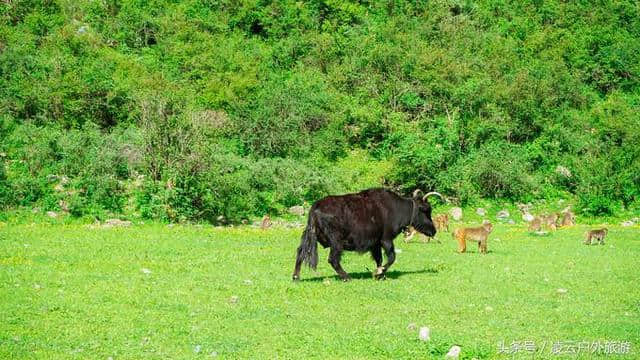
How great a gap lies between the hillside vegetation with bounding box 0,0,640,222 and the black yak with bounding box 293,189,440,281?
17529 mm

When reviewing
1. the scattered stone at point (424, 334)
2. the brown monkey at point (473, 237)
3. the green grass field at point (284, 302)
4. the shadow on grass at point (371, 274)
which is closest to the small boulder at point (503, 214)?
the green grass field at point (284, 302)

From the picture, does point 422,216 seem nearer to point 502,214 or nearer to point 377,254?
point 377,254

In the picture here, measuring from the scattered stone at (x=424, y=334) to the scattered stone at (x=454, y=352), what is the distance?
682mm

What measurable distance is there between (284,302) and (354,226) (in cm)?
363

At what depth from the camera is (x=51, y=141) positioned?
133 feet

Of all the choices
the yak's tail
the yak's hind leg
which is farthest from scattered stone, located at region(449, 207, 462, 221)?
the yak's tail

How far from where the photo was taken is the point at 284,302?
15.2 metres

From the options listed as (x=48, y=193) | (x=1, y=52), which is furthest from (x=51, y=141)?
(x=1, y=52)

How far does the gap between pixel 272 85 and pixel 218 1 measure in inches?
818

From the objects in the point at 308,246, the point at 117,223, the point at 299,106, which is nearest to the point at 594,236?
the point at 308,246

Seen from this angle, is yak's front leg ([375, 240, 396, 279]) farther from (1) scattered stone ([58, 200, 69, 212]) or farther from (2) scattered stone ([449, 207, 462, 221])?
(2) scattered stone ([449, 207, 462, 221])

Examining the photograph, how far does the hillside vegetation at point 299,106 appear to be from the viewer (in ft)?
123

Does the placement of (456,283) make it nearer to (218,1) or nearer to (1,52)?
(1,52)

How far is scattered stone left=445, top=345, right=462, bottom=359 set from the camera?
37.4 ft
